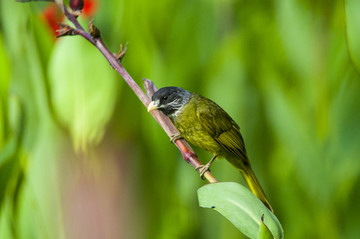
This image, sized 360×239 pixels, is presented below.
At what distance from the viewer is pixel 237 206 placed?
31 centimetres

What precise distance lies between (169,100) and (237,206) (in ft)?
0.53

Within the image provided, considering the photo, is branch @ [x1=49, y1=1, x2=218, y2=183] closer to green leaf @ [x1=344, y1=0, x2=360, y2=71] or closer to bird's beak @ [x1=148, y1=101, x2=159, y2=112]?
bird's beak @ [x1=148, y1=101, x2=159, y2=112]

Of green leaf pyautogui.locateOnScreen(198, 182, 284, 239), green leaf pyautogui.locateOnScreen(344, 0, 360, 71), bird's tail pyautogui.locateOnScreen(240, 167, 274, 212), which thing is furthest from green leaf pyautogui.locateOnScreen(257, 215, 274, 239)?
green leaf pyautogui.locateOnScreen(344, 0, 360, 71)

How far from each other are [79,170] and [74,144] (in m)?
0.03

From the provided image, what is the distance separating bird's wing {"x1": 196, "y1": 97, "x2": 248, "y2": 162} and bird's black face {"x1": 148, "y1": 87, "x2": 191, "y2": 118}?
0.07ft

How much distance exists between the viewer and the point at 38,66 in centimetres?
50

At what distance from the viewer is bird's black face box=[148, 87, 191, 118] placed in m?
0.41

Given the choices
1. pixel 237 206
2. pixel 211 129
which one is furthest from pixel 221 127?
pixel 237 206

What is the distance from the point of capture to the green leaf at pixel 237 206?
0.31 m

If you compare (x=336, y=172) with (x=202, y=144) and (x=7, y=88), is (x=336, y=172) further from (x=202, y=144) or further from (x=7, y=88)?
(x=7, y=88)

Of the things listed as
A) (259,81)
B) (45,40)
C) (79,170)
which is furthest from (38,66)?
(259,81)

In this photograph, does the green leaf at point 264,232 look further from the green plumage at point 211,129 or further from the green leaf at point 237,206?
the green plumage at point 211,129

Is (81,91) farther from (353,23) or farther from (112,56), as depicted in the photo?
(353,23)

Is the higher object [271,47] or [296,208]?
[271,47]
